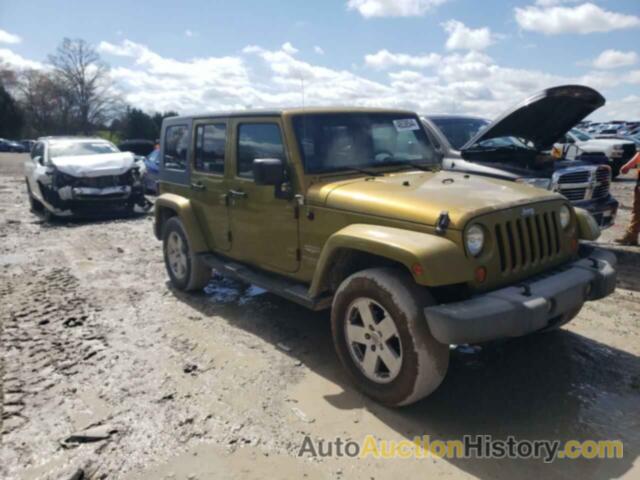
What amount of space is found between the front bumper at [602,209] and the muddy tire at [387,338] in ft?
14.8

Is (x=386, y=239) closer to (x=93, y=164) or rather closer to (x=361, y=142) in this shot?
(x=361, y=142)

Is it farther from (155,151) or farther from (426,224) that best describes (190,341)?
(155,151)

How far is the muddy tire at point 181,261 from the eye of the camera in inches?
219

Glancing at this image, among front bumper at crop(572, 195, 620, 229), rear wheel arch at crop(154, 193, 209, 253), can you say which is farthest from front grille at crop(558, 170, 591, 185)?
rear wheel arch at crop(154, 193, 209, 253)

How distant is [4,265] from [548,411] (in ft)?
23.6

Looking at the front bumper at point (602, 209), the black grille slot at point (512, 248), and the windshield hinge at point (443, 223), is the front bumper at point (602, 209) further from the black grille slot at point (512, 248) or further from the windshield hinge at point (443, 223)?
the windshield hinge at point (443, 223)

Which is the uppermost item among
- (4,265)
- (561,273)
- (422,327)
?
(561,273)

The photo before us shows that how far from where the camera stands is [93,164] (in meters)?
10.7

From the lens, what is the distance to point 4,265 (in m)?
7.26

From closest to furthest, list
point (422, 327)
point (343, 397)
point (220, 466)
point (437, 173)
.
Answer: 1. point (220, 466)
2. point (422, 327)
3. point (343, 397)
4. point (437, 173)

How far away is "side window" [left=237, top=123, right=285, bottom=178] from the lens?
167 inches

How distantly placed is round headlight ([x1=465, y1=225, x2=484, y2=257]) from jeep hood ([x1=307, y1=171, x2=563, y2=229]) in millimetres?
88

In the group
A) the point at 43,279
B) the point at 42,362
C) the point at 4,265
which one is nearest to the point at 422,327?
the point at 42,362

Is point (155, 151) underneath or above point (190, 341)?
above
